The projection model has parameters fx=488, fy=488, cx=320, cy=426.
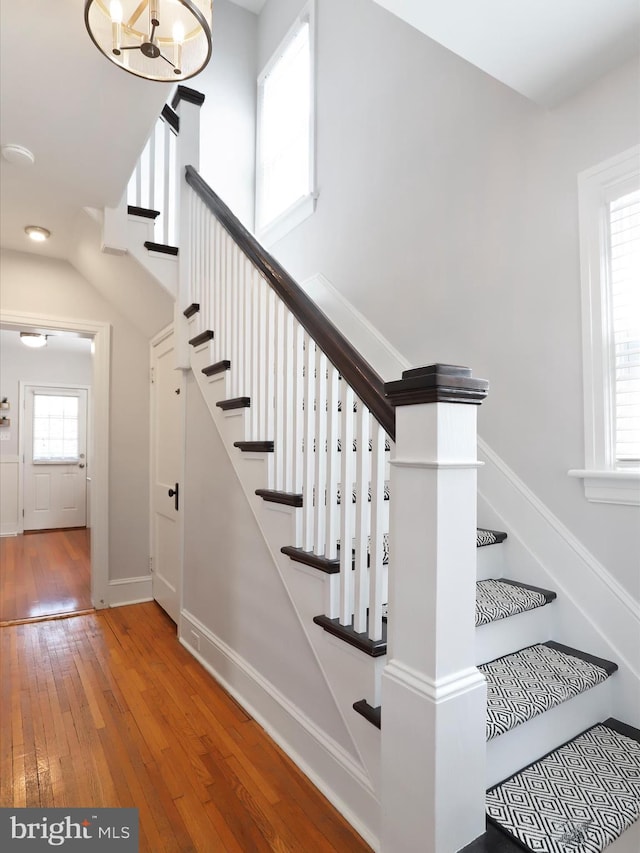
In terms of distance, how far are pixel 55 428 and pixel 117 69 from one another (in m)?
6.47

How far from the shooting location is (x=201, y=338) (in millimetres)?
2711

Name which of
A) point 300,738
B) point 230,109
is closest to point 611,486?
point 300,738

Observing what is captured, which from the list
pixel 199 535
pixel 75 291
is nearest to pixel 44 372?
pixel 75 291

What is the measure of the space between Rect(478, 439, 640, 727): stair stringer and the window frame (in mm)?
2424

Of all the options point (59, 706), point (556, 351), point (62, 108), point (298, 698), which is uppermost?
point (62, 108)

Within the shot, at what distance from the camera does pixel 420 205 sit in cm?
264

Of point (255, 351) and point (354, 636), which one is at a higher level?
point (255, 351)

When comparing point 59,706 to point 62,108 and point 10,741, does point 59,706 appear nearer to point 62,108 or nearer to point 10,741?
point 10,741

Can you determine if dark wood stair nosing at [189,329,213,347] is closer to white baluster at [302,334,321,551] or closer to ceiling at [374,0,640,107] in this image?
white baluster at [302,334,321,551]

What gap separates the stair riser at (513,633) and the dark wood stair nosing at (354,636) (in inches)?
16.7

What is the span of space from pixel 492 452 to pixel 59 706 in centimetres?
230

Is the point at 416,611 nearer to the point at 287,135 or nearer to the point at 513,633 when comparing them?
the point at 513,633

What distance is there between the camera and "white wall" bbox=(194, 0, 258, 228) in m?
4.22

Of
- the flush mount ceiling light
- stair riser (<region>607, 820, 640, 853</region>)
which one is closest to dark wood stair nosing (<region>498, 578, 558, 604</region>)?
stair riser (<region>607, 820, 640, 853</region>)
